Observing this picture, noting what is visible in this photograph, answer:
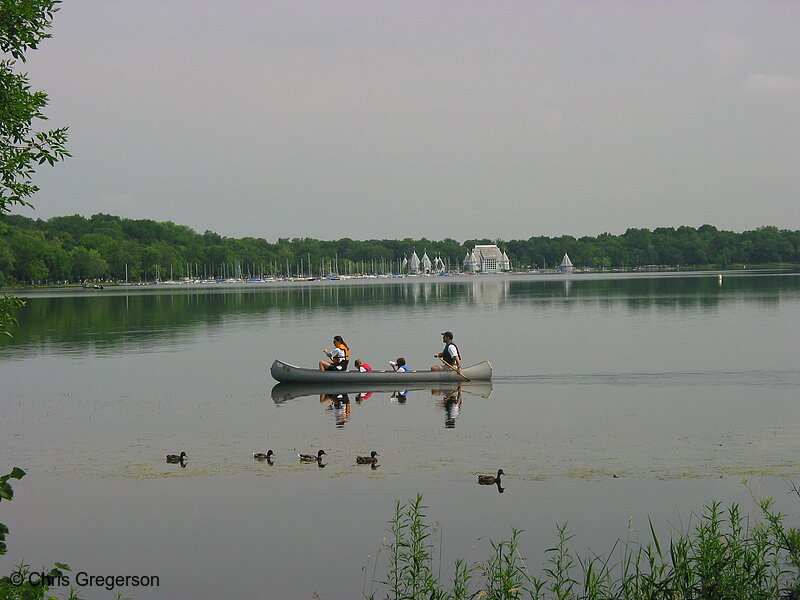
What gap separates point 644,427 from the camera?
76.7 feet

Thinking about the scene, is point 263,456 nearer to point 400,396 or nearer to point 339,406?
point 339,406

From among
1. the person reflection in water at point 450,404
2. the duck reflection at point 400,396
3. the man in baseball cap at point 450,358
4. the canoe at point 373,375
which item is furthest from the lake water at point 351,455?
the man in baseball cap at point 450,358

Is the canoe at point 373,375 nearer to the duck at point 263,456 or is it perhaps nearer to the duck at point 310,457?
the duck at point 263,456

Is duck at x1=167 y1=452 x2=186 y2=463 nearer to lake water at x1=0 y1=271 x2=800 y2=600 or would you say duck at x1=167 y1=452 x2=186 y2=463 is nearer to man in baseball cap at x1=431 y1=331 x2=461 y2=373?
lake water at x1=0 y1=271 x2=800 y2=600

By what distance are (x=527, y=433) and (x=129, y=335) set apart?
131ft

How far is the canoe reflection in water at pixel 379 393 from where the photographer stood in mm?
28438

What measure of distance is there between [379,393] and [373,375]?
821 mm

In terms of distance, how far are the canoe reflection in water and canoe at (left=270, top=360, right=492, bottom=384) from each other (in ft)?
0.81

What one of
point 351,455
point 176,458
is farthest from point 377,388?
point 176,458

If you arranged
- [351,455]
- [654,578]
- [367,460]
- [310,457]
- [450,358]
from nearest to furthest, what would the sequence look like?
[654,578], [367,460], [310,457], [351,455], [450,358]

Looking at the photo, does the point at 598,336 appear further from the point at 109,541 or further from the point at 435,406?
the point at 109,541

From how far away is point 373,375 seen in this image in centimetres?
3150

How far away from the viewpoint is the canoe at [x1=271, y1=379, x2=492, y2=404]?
31.2m

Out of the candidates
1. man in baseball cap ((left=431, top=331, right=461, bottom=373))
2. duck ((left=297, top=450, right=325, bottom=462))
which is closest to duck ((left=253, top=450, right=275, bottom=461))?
duck ((left=297, top=450, right=325, bottom=462))
